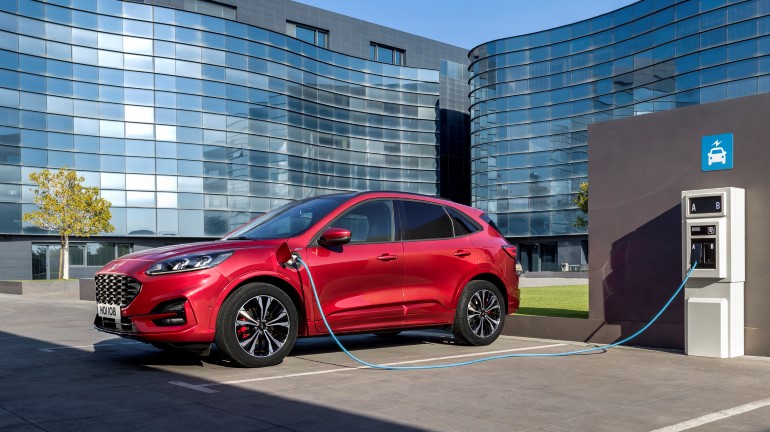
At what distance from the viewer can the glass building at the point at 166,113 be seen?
47.7 meters

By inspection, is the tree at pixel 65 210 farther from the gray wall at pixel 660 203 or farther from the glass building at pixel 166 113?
the gray wall at pixel 660 203

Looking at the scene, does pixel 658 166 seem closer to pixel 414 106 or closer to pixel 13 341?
pixel 13 341

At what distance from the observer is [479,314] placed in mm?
8867

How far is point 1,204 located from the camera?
46.4m

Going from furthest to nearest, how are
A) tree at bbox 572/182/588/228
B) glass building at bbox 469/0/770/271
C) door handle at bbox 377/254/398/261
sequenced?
tree at bbox 572/182/588/228
glass building at bbox 469/0/770/271
door handle at bbox 377/254/398/261

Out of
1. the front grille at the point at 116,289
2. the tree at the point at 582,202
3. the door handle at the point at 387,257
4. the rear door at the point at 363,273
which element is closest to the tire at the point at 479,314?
the rear door at the point at 363,273

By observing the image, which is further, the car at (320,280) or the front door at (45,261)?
the front door at (45,261)

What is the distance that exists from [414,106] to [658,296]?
60493 mm

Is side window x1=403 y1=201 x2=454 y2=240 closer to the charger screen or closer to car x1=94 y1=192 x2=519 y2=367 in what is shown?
car x1=94 y1=192 x2=519 y2=367

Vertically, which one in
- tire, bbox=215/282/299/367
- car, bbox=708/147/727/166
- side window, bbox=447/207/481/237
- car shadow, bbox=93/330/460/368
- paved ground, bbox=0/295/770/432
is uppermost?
car, bbox=708/147/727/166

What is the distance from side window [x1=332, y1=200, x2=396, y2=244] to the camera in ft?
26.0

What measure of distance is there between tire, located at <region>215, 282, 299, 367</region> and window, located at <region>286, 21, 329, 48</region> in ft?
188

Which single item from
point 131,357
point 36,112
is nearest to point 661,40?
point 36,112

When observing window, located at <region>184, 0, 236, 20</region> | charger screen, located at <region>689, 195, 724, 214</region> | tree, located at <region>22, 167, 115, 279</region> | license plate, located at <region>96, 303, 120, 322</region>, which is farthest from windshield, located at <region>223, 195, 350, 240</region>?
window, located at <region>184, 0, 236, 20</region>
